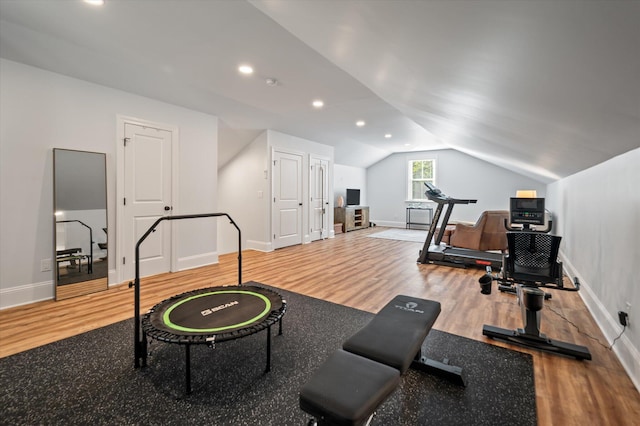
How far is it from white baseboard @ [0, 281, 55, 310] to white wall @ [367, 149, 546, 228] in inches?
353

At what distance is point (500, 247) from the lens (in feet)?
16.4

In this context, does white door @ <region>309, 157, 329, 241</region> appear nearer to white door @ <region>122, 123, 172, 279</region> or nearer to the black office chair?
white door @ <region>122, 123, 172, 279</region>

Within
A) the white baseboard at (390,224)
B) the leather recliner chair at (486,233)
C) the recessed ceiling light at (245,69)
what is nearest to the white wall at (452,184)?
the white baseboard at (390,224)

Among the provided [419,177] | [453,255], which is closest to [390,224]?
[419,177]

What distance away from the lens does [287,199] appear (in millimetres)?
6309

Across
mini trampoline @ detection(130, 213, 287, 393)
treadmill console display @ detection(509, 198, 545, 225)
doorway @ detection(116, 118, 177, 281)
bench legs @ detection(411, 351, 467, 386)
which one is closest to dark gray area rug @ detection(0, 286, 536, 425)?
bench legs @ detection(411, 351, 467, 386)

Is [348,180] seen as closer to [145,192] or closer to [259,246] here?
[259,246]

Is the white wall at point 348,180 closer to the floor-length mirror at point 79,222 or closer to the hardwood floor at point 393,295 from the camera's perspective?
the hardwood floor at point 393,295

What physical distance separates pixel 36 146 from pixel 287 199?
4022 mm

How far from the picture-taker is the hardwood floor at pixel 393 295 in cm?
167

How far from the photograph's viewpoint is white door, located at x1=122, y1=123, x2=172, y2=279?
12.5 feet

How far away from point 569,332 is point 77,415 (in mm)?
3580

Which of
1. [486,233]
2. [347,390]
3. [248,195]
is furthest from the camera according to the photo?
[248,195]

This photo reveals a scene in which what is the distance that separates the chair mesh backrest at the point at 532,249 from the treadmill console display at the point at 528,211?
89 centimetres
